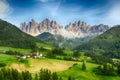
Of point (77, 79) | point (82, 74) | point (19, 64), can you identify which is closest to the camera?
point (77, 79)

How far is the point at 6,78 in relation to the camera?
418 ft

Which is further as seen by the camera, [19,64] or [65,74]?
[19,64]

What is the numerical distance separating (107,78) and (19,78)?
227 feet

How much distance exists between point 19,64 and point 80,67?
5590 centimetres

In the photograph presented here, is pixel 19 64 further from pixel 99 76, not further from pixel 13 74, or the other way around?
pixel 99 76

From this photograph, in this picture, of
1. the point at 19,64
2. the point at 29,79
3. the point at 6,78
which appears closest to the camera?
the point at 6,78

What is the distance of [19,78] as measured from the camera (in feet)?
443

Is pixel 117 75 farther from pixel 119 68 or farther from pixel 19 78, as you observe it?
pixel 19 78

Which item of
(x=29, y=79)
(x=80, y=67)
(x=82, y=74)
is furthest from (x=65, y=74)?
(x=29, y=79)

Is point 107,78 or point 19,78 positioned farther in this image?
point 107,78

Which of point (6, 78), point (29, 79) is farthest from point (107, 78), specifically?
point (6, 78)

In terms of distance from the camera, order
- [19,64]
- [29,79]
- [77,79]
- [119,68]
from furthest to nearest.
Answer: [19,64], [119,68], [77,79], [29,79]

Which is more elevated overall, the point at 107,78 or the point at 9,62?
the point at 9,62

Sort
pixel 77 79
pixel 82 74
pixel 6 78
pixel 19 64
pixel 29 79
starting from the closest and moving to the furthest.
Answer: pixel 6 78 → pixel 29 79 → pixel 77 79 → pixel 82 74 → pixel 19 64
